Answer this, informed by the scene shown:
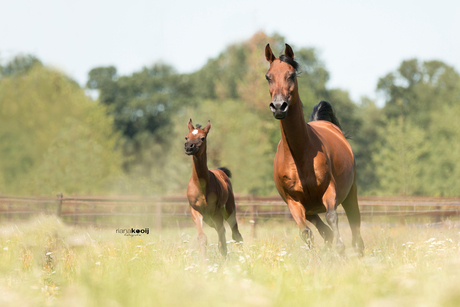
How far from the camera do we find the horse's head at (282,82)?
4879 mm

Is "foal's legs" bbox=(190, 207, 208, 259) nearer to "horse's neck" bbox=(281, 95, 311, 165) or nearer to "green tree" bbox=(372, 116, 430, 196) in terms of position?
"horse's neck" bbox=(281, 95, 311, 165)

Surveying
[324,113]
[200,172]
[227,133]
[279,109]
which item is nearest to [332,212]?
[279,109]

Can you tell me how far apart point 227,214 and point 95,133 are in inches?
964

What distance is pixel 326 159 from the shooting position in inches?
Answer: 225

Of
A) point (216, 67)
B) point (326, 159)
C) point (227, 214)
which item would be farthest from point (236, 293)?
point (216, 67)

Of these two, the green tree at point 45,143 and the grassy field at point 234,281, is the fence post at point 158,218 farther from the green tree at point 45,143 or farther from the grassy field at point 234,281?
the green tree at point 45,143

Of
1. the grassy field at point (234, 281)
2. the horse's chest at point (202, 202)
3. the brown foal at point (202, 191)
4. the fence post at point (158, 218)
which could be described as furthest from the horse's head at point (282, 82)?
the fence post at point (158, 218)

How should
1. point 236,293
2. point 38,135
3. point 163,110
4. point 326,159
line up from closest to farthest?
point 236,293, point 326,159, point 38,135, point 163,110

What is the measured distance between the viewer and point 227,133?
2947 cm

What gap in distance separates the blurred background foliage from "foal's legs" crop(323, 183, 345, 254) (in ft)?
36.7

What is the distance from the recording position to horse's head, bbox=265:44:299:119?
192 inches

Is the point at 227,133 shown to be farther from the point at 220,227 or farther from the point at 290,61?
the point at 290,61

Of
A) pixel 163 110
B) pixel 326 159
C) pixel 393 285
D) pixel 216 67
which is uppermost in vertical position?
pixel 216 67

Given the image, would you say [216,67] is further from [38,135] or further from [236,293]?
[236,293]
